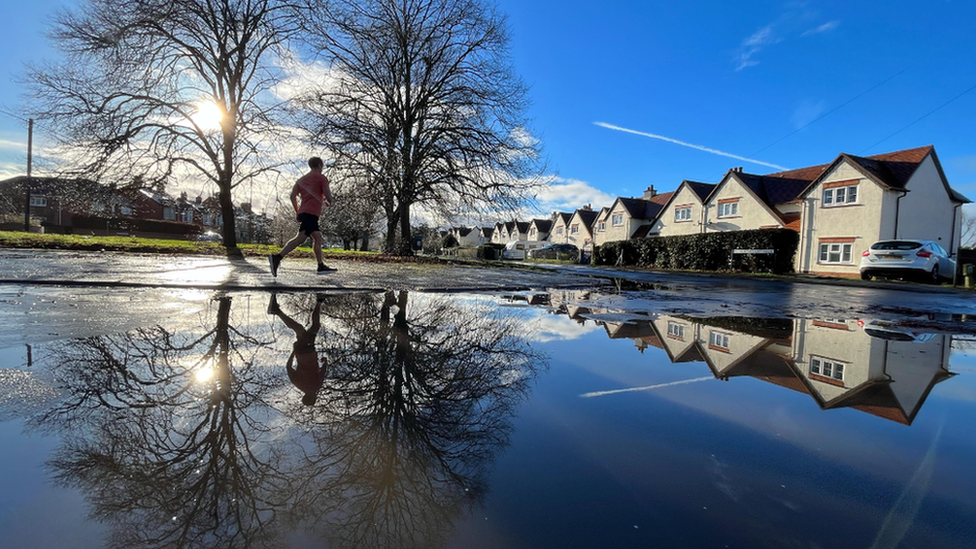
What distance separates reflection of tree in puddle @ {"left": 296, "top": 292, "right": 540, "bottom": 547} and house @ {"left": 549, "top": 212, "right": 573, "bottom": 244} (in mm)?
63791

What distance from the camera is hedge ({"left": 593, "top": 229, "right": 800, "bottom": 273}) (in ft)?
84.0

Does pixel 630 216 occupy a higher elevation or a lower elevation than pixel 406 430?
higher

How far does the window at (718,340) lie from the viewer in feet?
13.6

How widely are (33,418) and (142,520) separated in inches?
45.1

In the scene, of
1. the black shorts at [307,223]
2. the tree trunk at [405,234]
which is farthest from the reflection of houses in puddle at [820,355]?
the tree trunk at [405,234]

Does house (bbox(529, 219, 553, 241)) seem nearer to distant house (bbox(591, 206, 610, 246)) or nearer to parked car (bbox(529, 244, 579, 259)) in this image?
distant house (bbox(591, 206, 610, 246))

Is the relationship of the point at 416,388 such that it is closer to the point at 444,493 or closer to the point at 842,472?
the point at 444,493

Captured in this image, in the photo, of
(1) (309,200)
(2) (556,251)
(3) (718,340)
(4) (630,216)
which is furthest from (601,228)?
(3) (718,340)

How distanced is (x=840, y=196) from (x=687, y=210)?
42.2 ft

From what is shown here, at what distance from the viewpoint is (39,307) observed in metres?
4.28

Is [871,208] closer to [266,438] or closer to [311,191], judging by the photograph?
[311,191]

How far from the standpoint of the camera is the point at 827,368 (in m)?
3.52

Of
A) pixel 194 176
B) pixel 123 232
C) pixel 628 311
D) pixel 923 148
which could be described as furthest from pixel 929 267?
pixel 123 232

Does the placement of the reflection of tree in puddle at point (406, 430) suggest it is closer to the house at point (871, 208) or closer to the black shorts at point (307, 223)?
the black shorts at point (307, 223)
